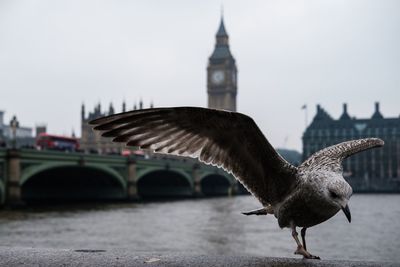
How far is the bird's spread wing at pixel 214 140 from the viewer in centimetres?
311

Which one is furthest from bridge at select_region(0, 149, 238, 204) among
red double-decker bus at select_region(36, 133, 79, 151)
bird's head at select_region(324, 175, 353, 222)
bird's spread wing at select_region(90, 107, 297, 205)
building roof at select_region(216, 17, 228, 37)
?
building roof at select_region(216, 17, 228, 37)

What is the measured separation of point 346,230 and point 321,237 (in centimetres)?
278

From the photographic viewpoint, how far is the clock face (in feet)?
421

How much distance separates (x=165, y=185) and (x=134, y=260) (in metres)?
54.2

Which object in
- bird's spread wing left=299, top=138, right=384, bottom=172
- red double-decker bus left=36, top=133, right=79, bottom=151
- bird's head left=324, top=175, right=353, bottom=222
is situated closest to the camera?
bird's head left=324, top=175, right=353, bottom=222

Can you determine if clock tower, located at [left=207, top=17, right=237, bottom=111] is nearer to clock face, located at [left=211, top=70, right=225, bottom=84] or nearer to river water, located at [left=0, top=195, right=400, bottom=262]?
clock face, located at [left=211, top=70, right=225, bottom=84]

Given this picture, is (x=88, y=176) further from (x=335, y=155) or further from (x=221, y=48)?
(x=221, y=48)

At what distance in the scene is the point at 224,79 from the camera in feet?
420

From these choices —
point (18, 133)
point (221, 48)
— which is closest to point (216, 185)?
point (18, 133)

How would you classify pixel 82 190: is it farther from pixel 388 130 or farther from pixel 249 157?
pixel 388 130

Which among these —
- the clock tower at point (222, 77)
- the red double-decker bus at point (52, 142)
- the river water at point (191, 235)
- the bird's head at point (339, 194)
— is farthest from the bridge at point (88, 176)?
→ the clock tower at point (222, 77)

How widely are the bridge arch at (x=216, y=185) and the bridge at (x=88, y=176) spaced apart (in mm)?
3286

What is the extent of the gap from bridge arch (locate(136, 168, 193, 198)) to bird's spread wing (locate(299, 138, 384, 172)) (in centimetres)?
4653

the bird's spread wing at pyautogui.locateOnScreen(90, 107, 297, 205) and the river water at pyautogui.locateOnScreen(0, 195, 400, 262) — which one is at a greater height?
the bird's spread wing at pyautogui.locateOnScreen(90, 107, 297, 205)
